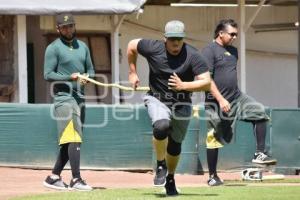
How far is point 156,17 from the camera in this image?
21422mm

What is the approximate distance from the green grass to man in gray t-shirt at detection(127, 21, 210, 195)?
1.09 feet

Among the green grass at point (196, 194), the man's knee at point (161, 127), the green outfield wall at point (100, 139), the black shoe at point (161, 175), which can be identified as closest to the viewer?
the man's knee at point (161, 127)

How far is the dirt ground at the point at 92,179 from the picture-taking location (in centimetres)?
1130

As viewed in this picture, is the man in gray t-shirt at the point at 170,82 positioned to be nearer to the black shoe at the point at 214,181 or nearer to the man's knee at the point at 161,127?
the man's knee at the point at 161,127

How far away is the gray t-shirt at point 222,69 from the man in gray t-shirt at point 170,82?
77.4 inches

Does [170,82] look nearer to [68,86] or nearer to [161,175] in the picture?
[161,175]

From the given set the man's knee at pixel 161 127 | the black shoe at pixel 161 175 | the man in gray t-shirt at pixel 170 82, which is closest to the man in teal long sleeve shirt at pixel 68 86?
the black shoe at pixel 161 175

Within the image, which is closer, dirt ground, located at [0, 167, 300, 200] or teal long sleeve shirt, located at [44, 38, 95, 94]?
teal long sleeve shirt, located at [44, 38, 95, 94]

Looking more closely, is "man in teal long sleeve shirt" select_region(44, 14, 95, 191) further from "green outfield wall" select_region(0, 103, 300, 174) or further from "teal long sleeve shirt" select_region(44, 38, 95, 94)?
"green outfield wall" select_region(0, 103, 300, 174)

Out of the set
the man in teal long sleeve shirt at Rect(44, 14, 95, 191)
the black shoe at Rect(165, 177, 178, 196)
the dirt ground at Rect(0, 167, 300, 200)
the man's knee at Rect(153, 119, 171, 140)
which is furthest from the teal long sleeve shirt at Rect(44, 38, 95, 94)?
the black shoe at Rect(165, 177, 178, 196)

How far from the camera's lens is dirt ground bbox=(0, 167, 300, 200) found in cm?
1130

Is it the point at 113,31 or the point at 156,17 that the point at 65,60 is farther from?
the point at 156,17

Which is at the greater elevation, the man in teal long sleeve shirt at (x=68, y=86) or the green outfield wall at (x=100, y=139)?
the man in teal long sleeve shirt at (x=68, y=86)

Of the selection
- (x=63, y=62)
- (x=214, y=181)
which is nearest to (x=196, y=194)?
(x=214, y=181)
